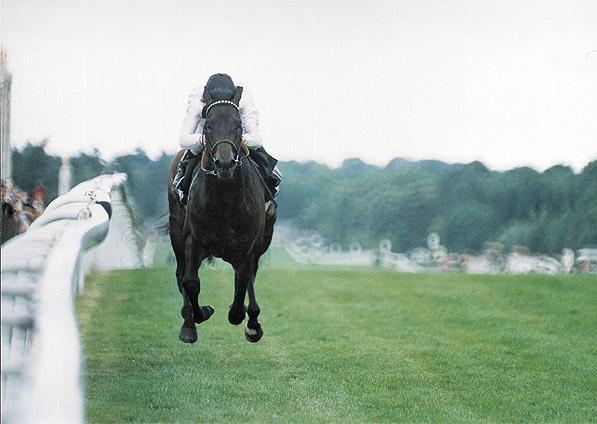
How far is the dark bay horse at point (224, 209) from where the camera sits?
335 centimetres

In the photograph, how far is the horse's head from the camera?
129 inches

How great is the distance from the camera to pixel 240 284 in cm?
408

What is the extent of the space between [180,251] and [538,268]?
597 centimetres

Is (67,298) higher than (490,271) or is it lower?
higher

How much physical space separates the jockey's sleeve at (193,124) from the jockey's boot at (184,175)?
0.39 meters

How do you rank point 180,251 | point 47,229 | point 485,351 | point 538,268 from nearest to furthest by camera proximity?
point 47,229, point 180,251, point 485,351, point 538,268

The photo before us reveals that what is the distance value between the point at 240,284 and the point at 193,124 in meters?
0.96

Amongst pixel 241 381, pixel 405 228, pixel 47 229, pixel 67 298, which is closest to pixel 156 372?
pixel 241 381

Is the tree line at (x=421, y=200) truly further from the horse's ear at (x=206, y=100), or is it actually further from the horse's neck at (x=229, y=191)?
the horse's ear at (x=206, y=100)

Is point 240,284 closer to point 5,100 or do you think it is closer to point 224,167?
point 224,167

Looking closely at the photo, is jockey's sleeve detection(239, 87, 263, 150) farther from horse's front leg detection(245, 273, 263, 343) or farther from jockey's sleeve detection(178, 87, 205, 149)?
horse's front leg detection(245, 273, 263, 343)

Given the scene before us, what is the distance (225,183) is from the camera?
3666 mm

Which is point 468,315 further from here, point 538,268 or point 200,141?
point 200,141

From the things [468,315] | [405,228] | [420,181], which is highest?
[420,181]
